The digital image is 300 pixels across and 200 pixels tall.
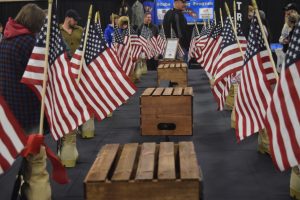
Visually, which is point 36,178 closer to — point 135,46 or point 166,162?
point 166,162

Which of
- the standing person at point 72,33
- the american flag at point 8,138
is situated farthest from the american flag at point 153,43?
the american flag at point 8,138

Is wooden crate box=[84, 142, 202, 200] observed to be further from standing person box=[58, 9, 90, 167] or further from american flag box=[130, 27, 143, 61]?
american flag box=[130, 27, 143, 61]

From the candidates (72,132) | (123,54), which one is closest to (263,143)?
(72,132)

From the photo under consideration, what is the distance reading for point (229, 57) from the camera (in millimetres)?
6293

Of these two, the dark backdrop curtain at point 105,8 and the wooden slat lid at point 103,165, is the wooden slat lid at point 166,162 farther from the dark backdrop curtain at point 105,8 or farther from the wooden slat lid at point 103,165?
the dark backdrop curtain at point 105,8

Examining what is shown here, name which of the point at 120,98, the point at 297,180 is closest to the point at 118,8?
the point at 120,98

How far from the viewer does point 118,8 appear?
22.6m

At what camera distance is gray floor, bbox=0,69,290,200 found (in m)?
5.25

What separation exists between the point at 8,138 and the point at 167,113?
340 centimetres

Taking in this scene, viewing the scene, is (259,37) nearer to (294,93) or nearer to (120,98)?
(294,93)

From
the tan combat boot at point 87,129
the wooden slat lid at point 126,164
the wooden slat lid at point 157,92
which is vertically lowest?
the tan combat boot at point 87,129

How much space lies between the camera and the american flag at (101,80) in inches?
234

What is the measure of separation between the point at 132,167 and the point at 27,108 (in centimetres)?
128

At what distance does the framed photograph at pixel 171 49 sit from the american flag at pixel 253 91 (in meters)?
10.2
